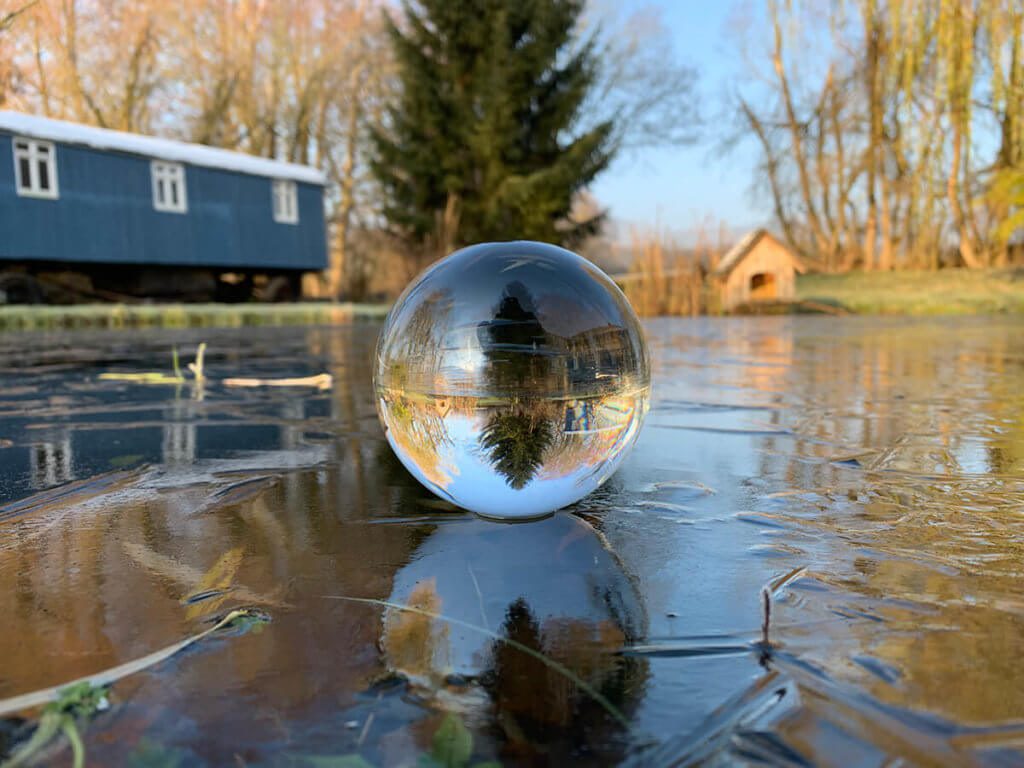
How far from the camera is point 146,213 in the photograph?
706 inches

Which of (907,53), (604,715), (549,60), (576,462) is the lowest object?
(604,715)

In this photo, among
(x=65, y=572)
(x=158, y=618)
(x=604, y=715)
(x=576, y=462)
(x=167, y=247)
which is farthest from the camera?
(x=167, y=247)

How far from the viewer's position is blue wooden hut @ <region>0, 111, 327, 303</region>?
16141 millimetres

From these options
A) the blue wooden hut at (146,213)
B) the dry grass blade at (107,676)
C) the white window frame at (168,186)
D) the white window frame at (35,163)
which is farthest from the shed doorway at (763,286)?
the dry grass blade at (107,676)

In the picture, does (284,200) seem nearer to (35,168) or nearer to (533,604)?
(35,168)

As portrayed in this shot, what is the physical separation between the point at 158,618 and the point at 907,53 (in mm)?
19648

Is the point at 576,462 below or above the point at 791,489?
above

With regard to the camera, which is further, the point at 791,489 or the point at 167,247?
the point at 167,247

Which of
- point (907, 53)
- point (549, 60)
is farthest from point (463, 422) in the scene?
point (549, 60)

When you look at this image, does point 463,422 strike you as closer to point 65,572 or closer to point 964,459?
point 65,572

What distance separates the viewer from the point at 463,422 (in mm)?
1473

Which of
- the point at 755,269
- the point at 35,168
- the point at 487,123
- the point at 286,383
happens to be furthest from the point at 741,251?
the point at 35,168

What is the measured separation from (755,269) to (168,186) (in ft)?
49.1

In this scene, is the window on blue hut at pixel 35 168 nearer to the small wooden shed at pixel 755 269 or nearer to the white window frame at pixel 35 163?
the white window frame at pixel 35 163
